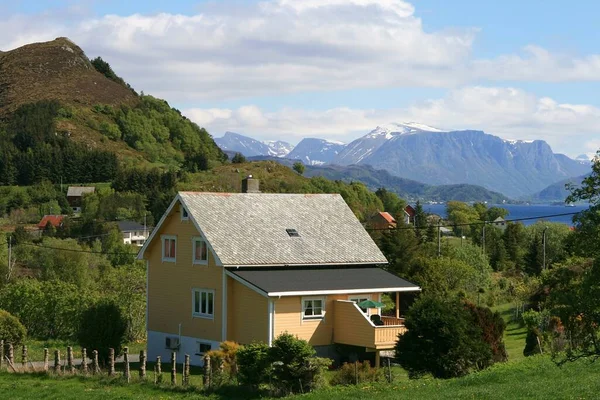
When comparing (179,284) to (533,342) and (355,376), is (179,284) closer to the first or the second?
(355,376)

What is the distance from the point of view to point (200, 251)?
4034cm

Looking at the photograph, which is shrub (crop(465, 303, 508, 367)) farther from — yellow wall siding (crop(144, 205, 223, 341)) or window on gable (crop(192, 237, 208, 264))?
window on gable (crop(192, 237, 208, 264))

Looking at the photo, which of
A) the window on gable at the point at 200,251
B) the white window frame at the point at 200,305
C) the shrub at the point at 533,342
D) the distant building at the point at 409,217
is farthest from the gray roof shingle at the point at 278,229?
→ the distant building at the point at 409,217

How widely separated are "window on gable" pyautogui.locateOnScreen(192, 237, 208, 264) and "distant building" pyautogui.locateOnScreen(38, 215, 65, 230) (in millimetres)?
95974

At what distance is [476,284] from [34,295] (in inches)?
1161

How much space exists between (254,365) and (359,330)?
8291mm

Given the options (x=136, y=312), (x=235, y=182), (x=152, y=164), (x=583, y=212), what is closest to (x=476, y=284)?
(x=136, y=312)

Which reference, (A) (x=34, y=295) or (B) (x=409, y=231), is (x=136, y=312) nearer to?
(A) (x=34, y=295)

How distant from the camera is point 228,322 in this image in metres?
38.8

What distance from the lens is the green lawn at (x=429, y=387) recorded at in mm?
25656

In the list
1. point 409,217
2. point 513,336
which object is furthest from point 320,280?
point 409,217

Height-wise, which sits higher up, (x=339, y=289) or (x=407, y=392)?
(x=339, y=289)

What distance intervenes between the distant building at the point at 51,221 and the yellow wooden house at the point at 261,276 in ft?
309

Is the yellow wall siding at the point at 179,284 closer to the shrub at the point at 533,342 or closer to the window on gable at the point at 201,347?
the window on gable at the point at 201,347
